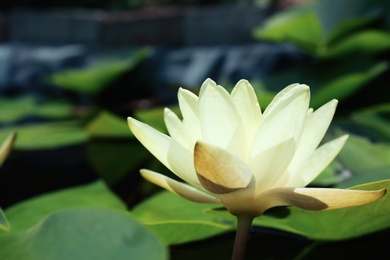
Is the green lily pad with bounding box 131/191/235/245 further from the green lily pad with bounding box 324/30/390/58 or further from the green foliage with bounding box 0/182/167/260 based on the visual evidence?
the green lily pad with bounding box 324/30/390/58

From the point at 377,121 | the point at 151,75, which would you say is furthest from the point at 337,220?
the point at 151,75

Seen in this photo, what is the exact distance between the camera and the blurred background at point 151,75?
97 centimetres

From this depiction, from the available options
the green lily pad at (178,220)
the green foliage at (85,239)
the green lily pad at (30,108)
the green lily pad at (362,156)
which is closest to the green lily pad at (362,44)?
the green lily pad at (362,156)

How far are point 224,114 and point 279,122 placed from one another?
4 centimetres

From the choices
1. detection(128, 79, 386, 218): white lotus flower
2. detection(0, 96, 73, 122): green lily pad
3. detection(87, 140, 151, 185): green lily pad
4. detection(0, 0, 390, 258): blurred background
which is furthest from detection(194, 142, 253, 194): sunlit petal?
detection(0, 96, 73, 122): green lily pad

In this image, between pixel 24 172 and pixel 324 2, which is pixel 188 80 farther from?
pixel 24 172

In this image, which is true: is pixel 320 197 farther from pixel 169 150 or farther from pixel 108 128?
pixel 108 128

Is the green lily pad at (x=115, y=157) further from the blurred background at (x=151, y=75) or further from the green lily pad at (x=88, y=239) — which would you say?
the green lily pad at (x=88, y=239)

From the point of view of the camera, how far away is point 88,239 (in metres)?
0.34

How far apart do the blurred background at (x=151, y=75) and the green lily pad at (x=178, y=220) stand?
0.47ft

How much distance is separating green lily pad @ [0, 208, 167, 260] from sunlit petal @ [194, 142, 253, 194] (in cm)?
5

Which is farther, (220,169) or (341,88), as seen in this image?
(341,88)

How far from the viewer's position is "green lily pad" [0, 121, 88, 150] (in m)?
1.08

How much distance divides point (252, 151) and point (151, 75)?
1.25 metres
